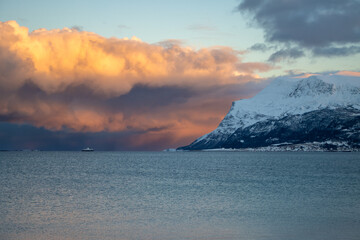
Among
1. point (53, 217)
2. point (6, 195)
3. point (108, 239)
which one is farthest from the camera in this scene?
point (6, 195)

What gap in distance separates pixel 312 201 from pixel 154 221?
1292 inches

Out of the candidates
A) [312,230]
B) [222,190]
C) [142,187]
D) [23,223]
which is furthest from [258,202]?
[23,223]

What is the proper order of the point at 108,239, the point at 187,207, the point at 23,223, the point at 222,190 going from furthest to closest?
the point at 222,190, the point at 187,207, the point at 23,223, the point at 108,239

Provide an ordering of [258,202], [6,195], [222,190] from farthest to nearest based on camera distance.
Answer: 1. [222,190]
2. [6,195]
3. [258,202]

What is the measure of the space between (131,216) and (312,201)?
112ft

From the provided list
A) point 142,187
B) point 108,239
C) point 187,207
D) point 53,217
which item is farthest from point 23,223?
point 142,187

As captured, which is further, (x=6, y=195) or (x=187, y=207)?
(x=6, y=195)

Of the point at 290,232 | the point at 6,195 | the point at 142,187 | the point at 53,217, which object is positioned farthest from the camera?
the point at 142,187

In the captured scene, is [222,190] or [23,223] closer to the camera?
[23,223]

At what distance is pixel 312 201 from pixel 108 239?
41686 mm

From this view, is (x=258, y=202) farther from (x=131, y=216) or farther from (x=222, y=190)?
(x=131, y=216)

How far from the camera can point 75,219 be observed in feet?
158

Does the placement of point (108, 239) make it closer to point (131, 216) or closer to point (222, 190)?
point (131, 216)

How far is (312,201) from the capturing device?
218ft
